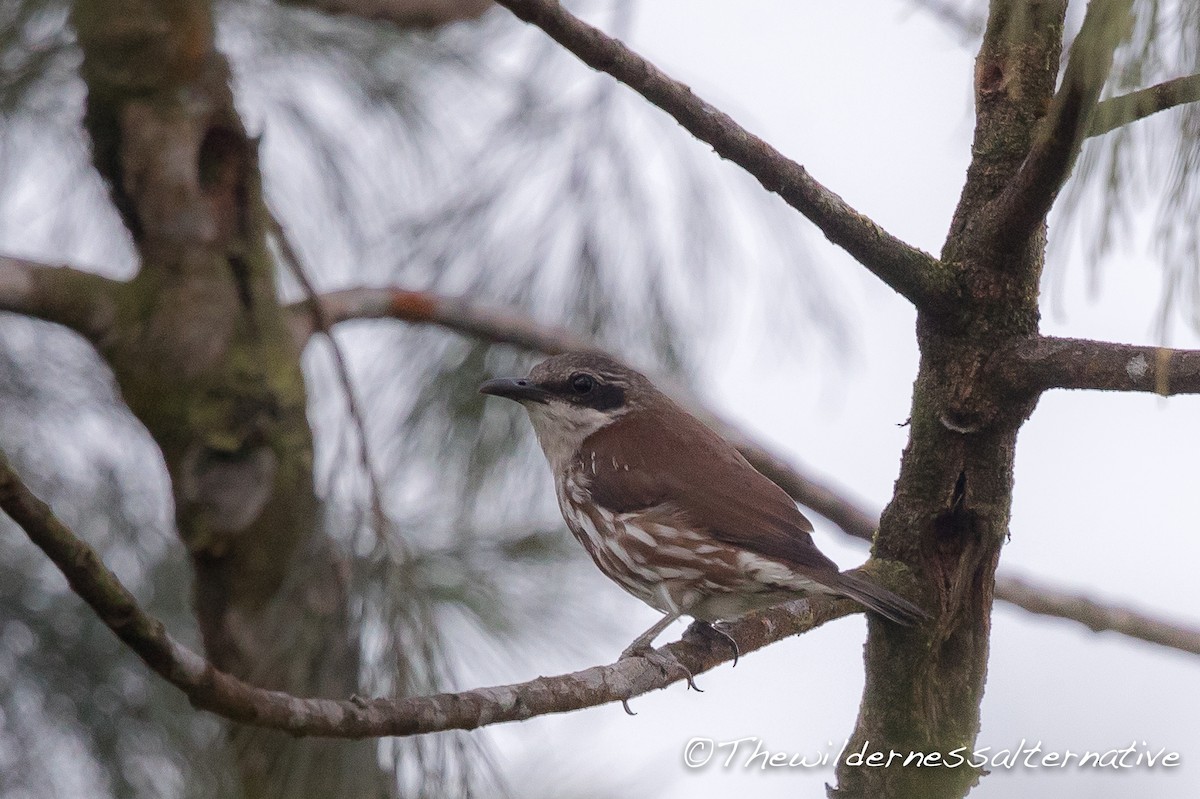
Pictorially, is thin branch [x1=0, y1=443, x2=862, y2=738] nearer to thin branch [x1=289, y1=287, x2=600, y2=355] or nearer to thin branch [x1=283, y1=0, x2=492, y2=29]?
thin branch [x1=289, y1=287, x2=600, y2=355]

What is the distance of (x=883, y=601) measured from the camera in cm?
285

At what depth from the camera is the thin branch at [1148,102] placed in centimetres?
195

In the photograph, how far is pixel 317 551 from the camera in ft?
11.6

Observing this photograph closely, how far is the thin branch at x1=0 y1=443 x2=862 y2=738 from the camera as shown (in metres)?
1.81

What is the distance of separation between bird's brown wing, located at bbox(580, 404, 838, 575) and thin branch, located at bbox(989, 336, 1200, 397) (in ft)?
2.56

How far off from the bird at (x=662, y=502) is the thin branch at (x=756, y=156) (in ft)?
2.38

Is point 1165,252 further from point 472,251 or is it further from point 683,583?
point 472,251

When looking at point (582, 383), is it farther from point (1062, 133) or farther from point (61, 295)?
point (1062, 133)

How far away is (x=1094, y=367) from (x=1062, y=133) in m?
0.51

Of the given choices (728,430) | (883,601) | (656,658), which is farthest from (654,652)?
(728,430)

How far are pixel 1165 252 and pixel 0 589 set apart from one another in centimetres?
383

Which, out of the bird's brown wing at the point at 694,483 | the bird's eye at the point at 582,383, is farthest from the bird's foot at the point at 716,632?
the bird's eye at the point at 582,383

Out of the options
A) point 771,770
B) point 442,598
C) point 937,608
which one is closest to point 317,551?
point 442,598

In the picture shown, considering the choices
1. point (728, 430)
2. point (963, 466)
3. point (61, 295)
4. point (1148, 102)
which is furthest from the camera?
point (728, 430)
